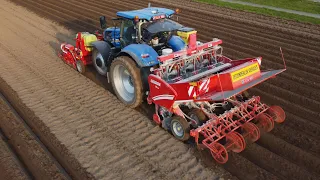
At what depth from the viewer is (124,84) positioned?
6254mm

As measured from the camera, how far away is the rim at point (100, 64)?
6992mm

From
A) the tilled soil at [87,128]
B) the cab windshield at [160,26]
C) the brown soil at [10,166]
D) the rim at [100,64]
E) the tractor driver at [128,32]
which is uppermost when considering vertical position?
the cab windshield at [160,26]

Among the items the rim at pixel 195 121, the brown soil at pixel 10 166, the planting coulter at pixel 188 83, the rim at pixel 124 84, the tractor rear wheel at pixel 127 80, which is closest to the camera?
the brown soil at pixel 10 166

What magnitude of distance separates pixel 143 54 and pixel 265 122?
244 centimetres

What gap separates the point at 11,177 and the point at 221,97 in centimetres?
326

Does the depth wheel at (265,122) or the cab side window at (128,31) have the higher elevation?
the cab side window at (128,31)

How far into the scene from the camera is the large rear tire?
6978 mm

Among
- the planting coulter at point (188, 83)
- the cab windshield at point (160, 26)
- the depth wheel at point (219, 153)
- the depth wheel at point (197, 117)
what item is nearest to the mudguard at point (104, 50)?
the planting coulter at point (188, 83)

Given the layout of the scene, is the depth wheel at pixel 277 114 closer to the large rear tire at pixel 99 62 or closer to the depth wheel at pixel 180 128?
the depth wheel at pixel 180 128

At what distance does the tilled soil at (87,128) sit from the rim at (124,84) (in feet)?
0.84

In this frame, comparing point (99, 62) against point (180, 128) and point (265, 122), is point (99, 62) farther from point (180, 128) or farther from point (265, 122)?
point (265, 122)

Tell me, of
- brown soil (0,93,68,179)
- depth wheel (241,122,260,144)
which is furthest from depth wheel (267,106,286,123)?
brown soil (0,93,68,179)

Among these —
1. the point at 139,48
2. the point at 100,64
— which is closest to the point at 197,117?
the point at 139,48

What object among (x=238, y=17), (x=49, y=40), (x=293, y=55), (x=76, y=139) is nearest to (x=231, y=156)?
(x=76, y=139)
